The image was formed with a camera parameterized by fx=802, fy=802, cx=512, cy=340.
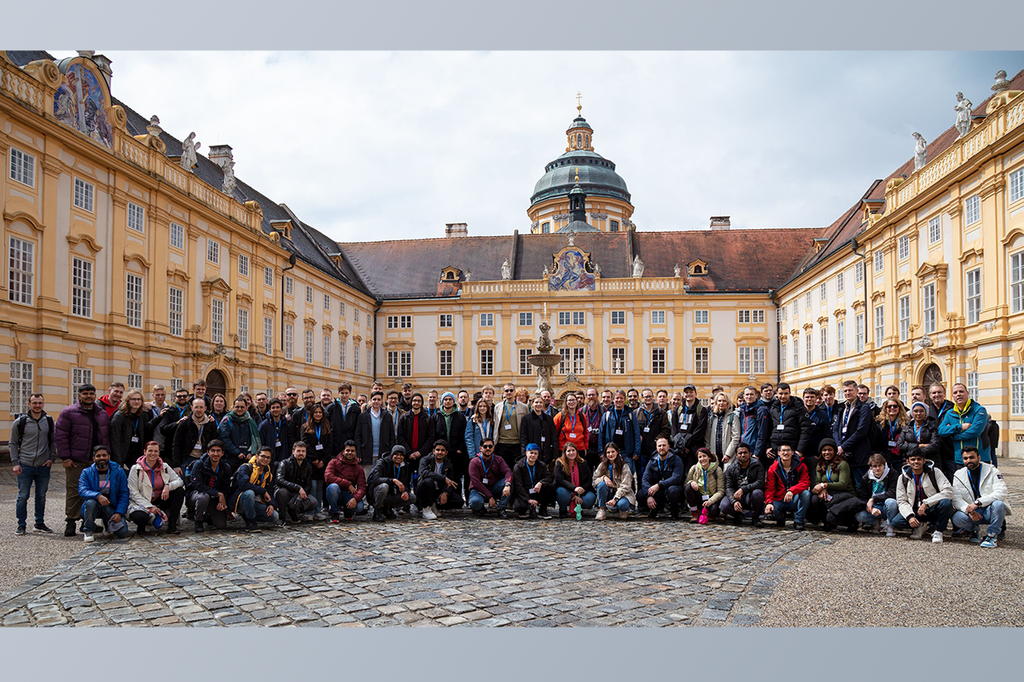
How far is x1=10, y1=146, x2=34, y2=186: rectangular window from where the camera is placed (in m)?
19.9

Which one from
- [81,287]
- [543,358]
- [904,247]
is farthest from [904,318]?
[81,287]

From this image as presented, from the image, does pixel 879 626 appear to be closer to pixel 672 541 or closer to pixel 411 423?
pixel 672 541

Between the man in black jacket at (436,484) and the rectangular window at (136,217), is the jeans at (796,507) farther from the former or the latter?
the rectangular window at (136,217)

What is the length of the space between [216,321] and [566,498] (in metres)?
21.7

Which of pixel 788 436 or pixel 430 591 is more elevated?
pixel 788 436

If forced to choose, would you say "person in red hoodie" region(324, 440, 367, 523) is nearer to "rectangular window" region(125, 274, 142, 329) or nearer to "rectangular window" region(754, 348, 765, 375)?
"rectangular window" region(125, 274, 142, 329)

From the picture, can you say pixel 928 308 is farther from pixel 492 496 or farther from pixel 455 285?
pixel 455 285

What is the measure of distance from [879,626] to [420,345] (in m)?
42.9

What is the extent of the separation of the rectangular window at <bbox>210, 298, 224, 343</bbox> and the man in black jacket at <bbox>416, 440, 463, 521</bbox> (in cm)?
2005

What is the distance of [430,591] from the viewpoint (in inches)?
261

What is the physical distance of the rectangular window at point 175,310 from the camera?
26695 millimetres

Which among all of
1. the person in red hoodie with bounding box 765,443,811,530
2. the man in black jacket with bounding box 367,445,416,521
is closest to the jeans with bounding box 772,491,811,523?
the person in red hoodie with bounding box 765,443,811,530

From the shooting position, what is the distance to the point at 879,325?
30.9m

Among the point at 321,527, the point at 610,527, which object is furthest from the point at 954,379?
the point at 321,527
